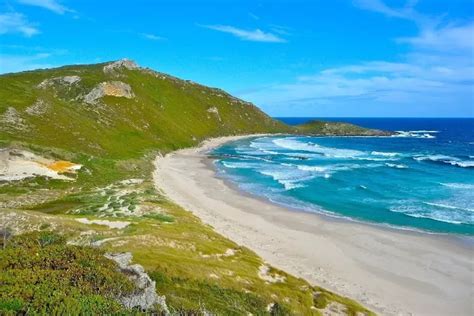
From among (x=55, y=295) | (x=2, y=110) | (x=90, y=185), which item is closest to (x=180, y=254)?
(x=55, y=295)

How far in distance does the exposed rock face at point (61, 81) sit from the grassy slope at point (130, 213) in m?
33.3

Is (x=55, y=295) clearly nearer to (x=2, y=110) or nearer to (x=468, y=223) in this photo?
(x=468, y=223)

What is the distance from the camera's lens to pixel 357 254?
141 feet

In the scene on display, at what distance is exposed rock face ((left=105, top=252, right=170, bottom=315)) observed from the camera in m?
20.8

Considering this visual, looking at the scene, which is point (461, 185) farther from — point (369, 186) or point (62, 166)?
point (62, 166)

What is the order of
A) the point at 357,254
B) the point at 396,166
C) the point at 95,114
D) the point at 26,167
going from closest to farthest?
the point at 357,254, the point at 26,167, the point at 396,166, the point at 95,114

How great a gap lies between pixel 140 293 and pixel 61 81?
160 metres

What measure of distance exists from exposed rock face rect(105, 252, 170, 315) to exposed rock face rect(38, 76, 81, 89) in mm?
151594

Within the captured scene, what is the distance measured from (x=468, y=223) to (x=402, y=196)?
1642cm

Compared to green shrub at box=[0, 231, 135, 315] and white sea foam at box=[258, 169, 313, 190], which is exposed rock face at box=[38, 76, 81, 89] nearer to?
white sea foam at box=[258, 169, 313, 190]

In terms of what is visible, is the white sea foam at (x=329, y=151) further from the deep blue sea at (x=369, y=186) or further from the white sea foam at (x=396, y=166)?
the white sea foam at (x=396, y=166)

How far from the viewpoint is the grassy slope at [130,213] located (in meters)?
28.2

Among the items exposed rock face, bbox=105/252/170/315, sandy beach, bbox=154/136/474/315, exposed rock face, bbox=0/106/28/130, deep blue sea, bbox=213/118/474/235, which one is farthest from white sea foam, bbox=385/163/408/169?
exposed rock face, bbox=105/252/170/315

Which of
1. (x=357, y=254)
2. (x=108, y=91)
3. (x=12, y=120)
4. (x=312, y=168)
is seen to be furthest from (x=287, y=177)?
(x=108, y=91)
